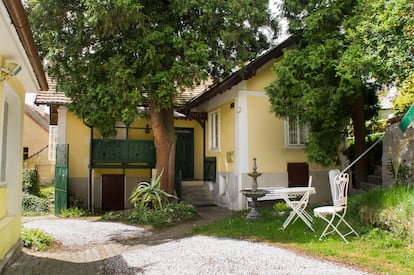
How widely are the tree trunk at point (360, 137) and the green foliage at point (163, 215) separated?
5.35 m

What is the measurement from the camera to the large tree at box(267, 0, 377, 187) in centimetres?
1010

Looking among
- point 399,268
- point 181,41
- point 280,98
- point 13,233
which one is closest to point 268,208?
point 280,98

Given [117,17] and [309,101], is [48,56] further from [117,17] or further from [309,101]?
[309,101]

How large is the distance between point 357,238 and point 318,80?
4.71m

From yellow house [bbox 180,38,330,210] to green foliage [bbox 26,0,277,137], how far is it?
1586 mm

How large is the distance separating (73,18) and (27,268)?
24.2 ft

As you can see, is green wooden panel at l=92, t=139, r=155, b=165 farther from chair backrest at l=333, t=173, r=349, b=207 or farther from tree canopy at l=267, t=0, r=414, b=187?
chair backrest at l=333, t=173, r=349, b=207

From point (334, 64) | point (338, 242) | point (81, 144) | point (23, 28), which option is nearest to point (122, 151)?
point (81, 144)

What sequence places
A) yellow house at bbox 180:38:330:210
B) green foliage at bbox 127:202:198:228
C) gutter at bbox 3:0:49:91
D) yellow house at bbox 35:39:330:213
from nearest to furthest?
gutter at bbox 3:0:49:91 → green foliage at bbox 127:202:198:228 → yellow house at bbox 180:38:330:210 → yellow house at bbox 35:39:330:213

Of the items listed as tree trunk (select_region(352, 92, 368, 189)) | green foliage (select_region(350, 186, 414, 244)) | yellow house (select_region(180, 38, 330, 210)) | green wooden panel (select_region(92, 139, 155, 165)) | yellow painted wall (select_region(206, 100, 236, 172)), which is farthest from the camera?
green wooden panel (select_region(92, 139, 155, 165))

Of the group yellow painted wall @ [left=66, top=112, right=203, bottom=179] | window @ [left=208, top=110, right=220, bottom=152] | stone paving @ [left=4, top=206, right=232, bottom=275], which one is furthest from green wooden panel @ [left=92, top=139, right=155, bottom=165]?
stone paving @ [left=4, top=206, right=232, bottom=275]

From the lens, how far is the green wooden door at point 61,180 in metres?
14.0

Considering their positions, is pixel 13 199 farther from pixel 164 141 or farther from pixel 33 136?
pixel 33 136

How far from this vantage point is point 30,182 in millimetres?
16188
